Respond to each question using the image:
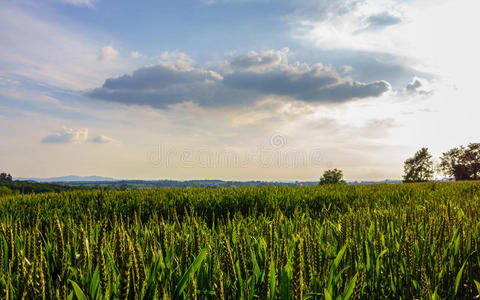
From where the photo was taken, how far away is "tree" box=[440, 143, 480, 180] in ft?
218

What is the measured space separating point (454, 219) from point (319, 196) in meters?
5.90

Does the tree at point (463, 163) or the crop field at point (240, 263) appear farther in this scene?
the tree at point (463, 163)

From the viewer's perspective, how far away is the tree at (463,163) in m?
66.5

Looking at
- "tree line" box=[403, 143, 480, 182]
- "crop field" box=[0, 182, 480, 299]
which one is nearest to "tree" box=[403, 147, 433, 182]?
"tree line" box=[403, 143, 480, 182]

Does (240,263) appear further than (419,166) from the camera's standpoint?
No

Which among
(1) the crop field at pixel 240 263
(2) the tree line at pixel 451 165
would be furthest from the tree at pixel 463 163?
(1) the crop field at pixel 240 263

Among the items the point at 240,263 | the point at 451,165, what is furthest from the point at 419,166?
the point at 240,263

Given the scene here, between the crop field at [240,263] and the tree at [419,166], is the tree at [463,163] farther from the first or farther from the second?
the crop field at [240,263]

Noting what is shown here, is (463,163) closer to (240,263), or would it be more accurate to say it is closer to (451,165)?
(451,165)

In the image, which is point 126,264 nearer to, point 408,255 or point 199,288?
point 199,288

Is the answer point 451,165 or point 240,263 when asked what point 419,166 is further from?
point 240,263

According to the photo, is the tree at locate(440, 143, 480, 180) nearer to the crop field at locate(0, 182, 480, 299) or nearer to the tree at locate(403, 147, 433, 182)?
the tree at locate(403, 147, 433, 182)

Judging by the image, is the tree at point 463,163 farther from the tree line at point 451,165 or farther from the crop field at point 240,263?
the crop field at point 240,263

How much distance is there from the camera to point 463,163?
69125 mm
